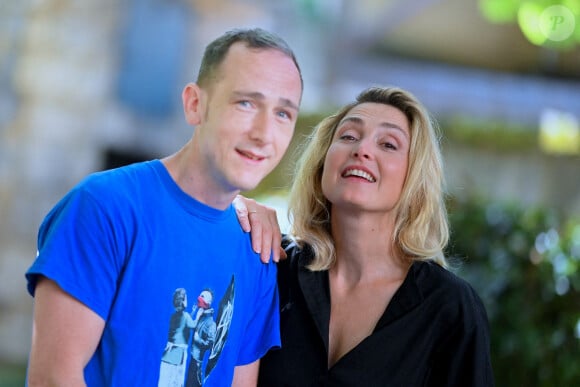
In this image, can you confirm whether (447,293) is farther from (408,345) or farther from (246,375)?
(246,375)

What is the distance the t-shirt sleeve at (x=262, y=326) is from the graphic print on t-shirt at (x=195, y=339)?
0.15 metres

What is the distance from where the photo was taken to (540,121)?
537cm

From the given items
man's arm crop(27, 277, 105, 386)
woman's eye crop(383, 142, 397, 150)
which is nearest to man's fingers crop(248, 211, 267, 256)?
woman's eye crop(383, 142, 397, 150)

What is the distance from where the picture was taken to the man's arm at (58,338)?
5.35 ft

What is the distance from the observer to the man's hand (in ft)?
6.93

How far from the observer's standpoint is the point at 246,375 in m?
2.13

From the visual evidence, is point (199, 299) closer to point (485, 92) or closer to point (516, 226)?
point (516, 226)

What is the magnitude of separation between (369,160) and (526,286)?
1.55 metres

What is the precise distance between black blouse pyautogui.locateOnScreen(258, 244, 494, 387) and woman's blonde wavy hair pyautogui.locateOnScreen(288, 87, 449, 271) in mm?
106

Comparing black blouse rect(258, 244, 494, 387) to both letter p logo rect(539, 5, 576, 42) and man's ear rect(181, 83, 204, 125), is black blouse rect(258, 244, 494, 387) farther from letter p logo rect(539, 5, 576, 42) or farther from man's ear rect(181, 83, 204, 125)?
letter p logo rect(539, 5, 576, 42)

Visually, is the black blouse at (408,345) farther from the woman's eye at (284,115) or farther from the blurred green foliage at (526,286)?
the blurred green foliage at (526,286)

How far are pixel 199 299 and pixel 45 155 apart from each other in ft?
16.0

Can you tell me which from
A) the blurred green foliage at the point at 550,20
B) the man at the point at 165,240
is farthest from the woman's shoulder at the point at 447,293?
the blurred green foliage at the point at 550,20

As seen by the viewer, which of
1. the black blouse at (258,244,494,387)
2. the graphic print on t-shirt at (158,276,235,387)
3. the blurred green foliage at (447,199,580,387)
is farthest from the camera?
the blurred green foliage at (447,199,580,387)
